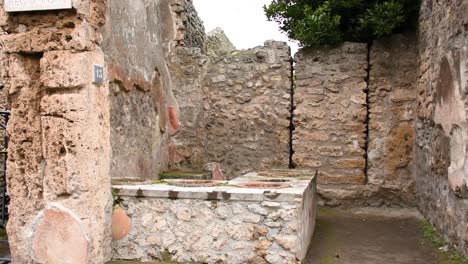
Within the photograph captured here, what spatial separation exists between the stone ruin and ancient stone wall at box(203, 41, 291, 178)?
0.05 feet

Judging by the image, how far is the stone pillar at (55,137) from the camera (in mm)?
3895

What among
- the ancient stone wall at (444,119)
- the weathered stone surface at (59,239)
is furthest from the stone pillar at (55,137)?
the ancient stone wall at (444,119)

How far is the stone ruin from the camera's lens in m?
3.94

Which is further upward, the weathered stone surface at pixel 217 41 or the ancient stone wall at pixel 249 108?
the weathered stone surface at pixel 217 41

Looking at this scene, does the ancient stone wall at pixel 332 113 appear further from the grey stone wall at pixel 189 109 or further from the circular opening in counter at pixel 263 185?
the circular opening in counter at pixel 263 185

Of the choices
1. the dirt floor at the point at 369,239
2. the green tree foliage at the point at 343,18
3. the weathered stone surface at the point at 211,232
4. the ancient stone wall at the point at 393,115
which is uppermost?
the green tree foliage at the point at 343,18

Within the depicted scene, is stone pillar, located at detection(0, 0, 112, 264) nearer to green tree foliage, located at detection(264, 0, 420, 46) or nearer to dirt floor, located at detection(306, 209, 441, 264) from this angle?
dirt floor, located at detection(306, 209, 441, 264)

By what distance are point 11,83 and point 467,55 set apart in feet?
12.4

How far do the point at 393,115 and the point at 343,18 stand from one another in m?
1.51

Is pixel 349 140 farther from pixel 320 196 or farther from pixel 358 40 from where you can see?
pixel 358 40

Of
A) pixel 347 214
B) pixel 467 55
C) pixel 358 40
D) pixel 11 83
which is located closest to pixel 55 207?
pixel 11 83

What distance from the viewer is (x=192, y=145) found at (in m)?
7.40

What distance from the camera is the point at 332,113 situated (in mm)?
7008

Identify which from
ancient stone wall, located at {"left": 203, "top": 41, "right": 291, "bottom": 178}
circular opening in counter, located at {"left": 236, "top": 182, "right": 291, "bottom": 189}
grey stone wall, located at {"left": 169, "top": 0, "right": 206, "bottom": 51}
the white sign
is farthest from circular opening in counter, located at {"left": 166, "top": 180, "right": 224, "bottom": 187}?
grey stone wall, located at {"left": 169, "top": 0, "right": 206, "bottom": 51}
